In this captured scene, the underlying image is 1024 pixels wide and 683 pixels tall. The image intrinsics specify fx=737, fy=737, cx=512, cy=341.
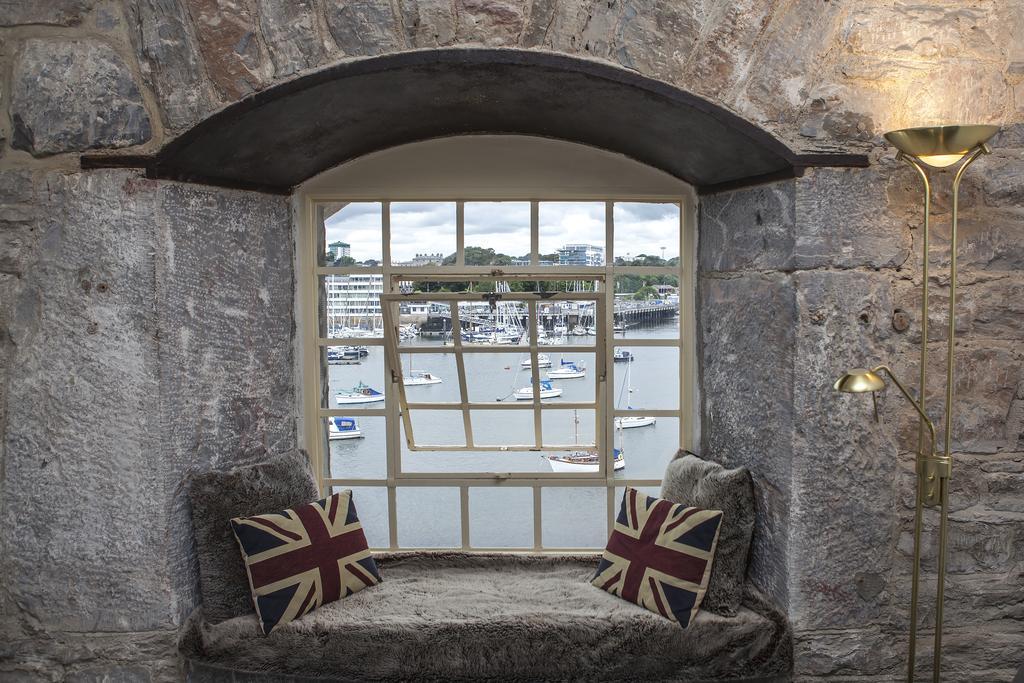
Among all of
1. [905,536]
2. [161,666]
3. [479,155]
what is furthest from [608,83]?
[161,666]

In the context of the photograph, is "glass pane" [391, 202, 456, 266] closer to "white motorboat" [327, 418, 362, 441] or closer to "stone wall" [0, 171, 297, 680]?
"white motorboat" [327, 418, 362, 441]

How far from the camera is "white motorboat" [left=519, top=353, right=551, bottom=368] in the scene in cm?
296

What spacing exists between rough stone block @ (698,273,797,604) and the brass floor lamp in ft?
0.96

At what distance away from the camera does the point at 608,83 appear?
2.21 m

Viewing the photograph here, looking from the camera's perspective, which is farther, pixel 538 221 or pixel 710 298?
pixel 538 221

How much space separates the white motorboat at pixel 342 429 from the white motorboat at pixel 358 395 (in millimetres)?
74

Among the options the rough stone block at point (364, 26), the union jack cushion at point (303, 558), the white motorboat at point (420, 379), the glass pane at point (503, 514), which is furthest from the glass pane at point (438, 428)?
the rough stone block at point (364, 26)

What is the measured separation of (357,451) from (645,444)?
1.19 m

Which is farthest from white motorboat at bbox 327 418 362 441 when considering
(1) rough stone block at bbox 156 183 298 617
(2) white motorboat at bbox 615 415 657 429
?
(2) white motorboat at bbox 615 415 657 429

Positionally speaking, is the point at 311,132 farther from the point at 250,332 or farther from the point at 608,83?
the point at 608,83

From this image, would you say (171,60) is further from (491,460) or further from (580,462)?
(580,462)

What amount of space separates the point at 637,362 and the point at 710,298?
1.37ft

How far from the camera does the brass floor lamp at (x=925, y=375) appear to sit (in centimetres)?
194

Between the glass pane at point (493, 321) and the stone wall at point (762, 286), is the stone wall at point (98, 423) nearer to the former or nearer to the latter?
the stone wall at point (762, 286)
